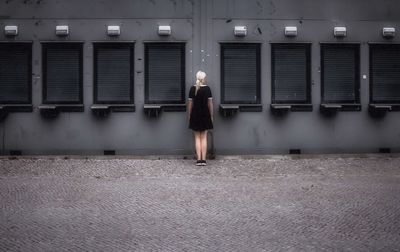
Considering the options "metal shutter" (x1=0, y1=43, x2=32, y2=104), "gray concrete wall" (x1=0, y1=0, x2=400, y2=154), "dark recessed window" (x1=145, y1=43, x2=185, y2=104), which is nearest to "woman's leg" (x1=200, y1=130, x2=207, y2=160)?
"gray concrete wall" (x1=0, y1=0, x2=400, y2=154)

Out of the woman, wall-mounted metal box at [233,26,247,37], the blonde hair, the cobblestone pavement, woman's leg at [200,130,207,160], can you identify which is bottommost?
the cobblestone pavement

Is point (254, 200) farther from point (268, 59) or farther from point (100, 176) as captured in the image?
point (268, 59)

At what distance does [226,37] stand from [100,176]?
5272 mm

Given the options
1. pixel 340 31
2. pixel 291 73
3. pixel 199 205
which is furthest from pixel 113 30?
pixel 199 205

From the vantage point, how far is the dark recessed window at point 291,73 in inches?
594

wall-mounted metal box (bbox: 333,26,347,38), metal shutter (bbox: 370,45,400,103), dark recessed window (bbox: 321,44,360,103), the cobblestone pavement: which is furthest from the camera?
metal shutter (bbox: 370,45,400,103)

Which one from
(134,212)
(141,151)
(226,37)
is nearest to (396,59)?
(226,37)

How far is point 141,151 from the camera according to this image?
15.0 metres

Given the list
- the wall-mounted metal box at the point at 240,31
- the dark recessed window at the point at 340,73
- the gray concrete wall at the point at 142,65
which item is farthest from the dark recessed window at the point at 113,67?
the dark recessed window at the point at 340,73

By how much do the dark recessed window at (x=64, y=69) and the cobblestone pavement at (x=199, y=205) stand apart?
6.62 ft

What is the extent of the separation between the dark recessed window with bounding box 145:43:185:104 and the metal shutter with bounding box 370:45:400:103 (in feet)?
16.5

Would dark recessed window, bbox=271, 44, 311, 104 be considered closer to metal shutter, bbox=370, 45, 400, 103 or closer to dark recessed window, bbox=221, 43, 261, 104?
dark recessed window, bbox=221, 43, 261, 104

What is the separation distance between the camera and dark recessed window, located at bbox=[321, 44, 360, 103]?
15242 mm

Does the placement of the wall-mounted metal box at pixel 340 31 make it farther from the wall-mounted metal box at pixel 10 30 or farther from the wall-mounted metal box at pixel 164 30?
the wall-mounted metal box at pixel 10 30
